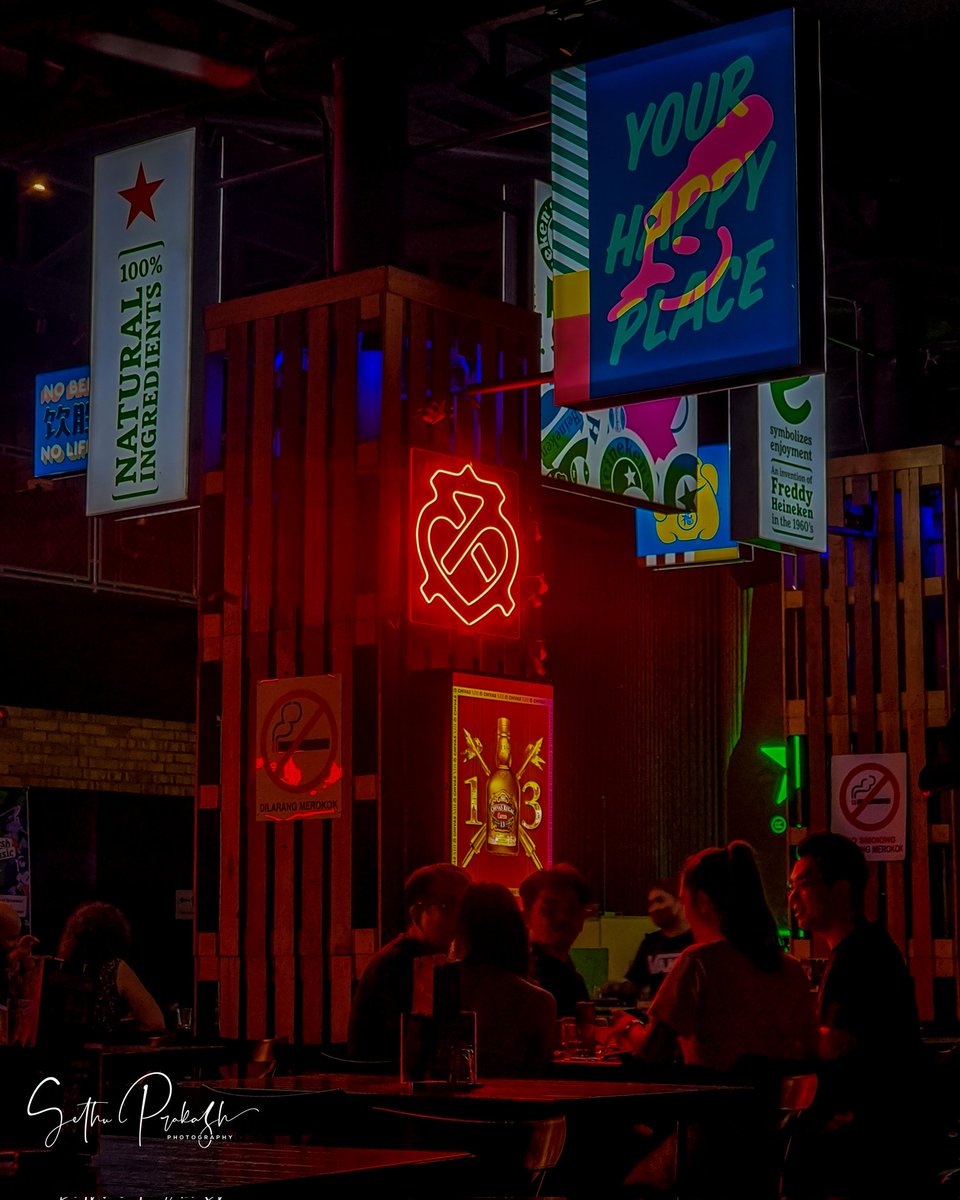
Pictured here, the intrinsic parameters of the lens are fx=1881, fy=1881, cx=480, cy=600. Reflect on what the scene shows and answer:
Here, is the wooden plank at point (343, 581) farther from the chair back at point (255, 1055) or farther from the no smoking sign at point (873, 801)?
the no smoking sign at point (873, 801)

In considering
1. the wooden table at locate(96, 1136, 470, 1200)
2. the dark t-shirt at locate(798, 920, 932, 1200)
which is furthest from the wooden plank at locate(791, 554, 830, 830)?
the wooden table at locate(96, 1136, 470, 1200)

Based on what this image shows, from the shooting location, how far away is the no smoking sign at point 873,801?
38.2ft

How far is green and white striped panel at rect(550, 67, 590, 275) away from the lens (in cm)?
724

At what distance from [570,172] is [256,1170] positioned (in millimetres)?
5029

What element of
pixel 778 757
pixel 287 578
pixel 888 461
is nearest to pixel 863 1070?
pixel 287 578

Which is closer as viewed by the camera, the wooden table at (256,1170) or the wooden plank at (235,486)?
the wooden table at (256,1170)

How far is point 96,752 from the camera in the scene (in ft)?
47.3

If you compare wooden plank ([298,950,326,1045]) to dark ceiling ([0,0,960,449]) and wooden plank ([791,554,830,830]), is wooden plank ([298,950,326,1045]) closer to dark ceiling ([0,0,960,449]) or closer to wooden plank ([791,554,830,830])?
dark ceiling ([0,0,960,449])

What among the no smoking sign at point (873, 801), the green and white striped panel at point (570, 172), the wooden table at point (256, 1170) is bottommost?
the wooden table at point (256, 1170)

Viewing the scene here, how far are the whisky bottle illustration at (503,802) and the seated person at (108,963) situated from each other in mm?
1524

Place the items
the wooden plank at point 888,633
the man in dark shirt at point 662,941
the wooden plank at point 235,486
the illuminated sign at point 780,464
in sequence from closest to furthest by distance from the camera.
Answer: the wooden plank at point 235,486
the illuminated sign at point 780,464
the man in dark shirt at point 662,941
the wooden plank at point 888,633

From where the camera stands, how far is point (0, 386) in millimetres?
13633

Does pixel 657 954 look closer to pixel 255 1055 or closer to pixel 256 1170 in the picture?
pixel 255 1055

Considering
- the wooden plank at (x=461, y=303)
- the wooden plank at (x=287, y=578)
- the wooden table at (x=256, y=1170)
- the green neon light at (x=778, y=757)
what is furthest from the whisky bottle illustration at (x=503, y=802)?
the green neon light at (x=778, y=757)
